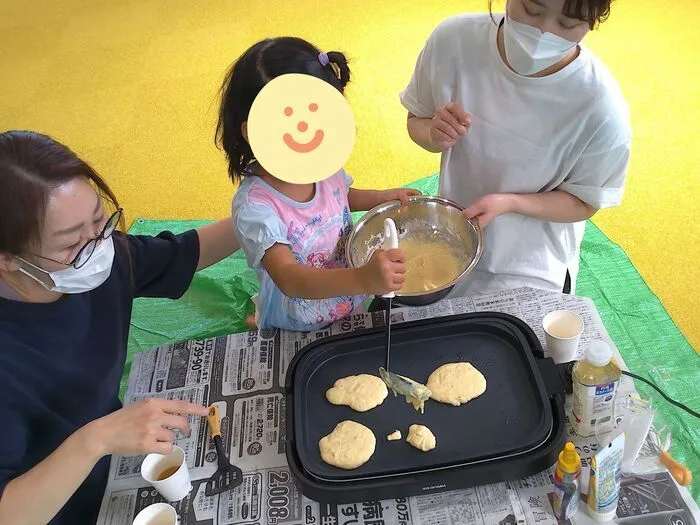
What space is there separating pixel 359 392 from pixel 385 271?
21 centimetres

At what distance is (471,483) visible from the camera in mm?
922

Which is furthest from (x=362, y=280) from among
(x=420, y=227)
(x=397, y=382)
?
(x=420, y=227)

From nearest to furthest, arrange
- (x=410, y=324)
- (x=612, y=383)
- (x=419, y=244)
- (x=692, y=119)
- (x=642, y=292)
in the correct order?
(x=612, y=383) → (x=410, y=324) → (x=419, y=244) → (x=642, y=292) → (x=692, y=119)

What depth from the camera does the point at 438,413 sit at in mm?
990

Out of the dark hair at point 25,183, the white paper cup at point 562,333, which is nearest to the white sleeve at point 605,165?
the white paper cup at point 562,333

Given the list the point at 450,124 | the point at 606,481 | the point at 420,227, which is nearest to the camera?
the point at 606,481

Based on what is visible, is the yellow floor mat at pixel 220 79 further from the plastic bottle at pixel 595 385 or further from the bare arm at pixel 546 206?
the plastic bottle at pixel 595 385

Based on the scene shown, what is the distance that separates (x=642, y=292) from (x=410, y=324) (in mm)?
1084

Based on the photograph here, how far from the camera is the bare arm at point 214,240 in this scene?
51.8 inches

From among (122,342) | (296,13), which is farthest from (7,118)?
(122,342)

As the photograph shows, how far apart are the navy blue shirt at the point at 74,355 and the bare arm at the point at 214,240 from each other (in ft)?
0.06

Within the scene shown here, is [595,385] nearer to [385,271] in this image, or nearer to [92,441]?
[385,271]

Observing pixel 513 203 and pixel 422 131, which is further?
pixel 422 131

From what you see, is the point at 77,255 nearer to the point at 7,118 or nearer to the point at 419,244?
the point at 419,244
